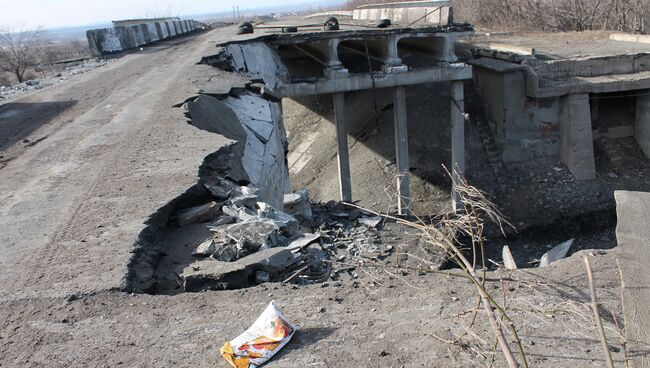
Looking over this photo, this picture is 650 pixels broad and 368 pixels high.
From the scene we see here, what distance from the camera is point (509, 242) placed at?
40.7 ft

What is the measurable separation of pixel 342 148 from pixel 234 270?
10.3 meters

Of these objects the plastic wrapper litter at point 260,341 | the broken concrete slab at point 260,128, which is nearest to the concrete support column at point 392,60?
the broken concrete slab at point 260,128

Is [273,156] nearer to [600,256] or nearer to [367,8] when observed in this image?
[600,256]

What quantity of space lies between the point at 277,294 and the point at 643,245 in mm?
2616

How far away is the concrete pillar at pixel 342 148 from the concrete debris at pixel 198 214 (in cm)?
876

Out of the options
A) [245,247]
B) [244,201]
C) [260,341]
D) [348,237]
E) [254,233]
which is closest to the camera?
[260,341]

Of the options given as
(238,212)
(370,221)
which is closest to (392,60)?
(370,221)

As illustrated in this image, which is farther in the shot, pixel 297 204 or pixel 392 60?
pixel 392 60

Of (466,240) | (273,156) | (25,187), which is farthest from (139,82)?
(466,240)

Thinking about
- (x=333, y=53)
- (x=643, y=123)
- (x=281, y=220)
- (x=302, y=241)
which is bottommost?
(x=643, y=123)

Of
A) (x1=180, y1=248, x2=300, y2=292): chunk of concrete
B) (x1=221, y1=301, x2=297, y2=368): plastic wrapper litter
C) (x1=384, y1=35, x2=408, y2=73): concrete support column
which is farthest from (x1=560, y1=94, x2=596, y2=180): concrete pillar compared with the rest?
(x1=221, y1=301, x2=297, y2=368): plastic wrapper litter

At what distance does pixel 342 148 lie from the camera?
46.7ft

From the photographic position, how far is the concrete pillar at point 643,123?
13.7 m

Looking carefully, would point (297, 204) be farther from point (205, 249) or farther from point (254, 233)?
point (205, 249)
